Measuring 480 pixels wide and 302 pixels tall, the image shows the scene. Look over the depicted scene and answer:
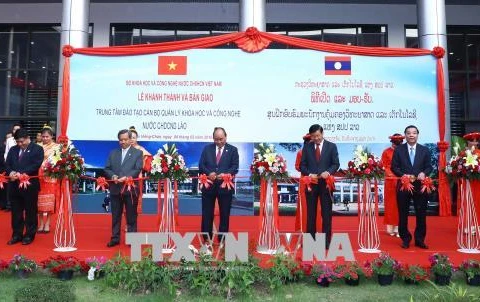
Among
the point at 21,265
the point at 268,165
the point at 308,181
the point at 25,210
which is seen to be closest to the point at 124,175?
the point at 25,210

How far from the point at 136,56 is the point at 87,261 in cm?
360

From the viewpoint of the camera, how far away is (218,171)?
565 cm

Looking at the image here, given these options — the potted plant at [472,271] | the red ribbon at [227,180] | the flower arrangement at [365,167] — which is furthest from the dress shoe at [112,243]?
the potted plant at [472,271]

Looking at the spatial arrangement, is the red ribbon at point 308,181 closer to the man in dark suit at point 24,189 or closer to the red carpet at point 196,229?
the red carpet at point 196,229

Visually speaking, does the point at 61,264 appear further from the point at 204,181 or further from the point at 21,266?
the point at 204,181

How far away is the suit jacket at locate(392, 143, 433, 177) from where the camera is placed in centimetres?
556

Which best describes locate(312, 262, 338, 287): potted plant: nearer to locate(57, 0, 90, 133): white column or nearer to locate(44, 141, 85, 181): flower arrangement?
locate(44, 141, 85, 181): flower arrangement

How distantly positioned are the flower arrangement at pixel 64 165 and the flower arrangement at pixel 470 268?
436 cm

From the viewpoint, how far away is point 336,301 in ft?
12.5

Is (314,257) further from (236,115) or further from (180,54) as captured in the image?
(180,54)

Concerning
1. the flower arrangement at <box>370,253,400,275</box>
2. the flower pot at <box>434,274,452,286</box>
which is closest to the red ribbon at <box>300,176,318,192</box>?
the flower arrangement at <box>370,253,400,275</box>

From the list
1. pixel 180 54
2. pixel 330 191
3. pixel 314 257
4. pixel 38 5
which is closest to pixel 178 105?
pixel 180 54

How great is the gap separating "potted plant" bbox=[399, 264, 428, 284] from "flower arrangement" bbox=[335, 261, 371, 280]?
12.8 inches

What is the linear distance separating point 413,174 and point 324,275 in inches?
86.5
